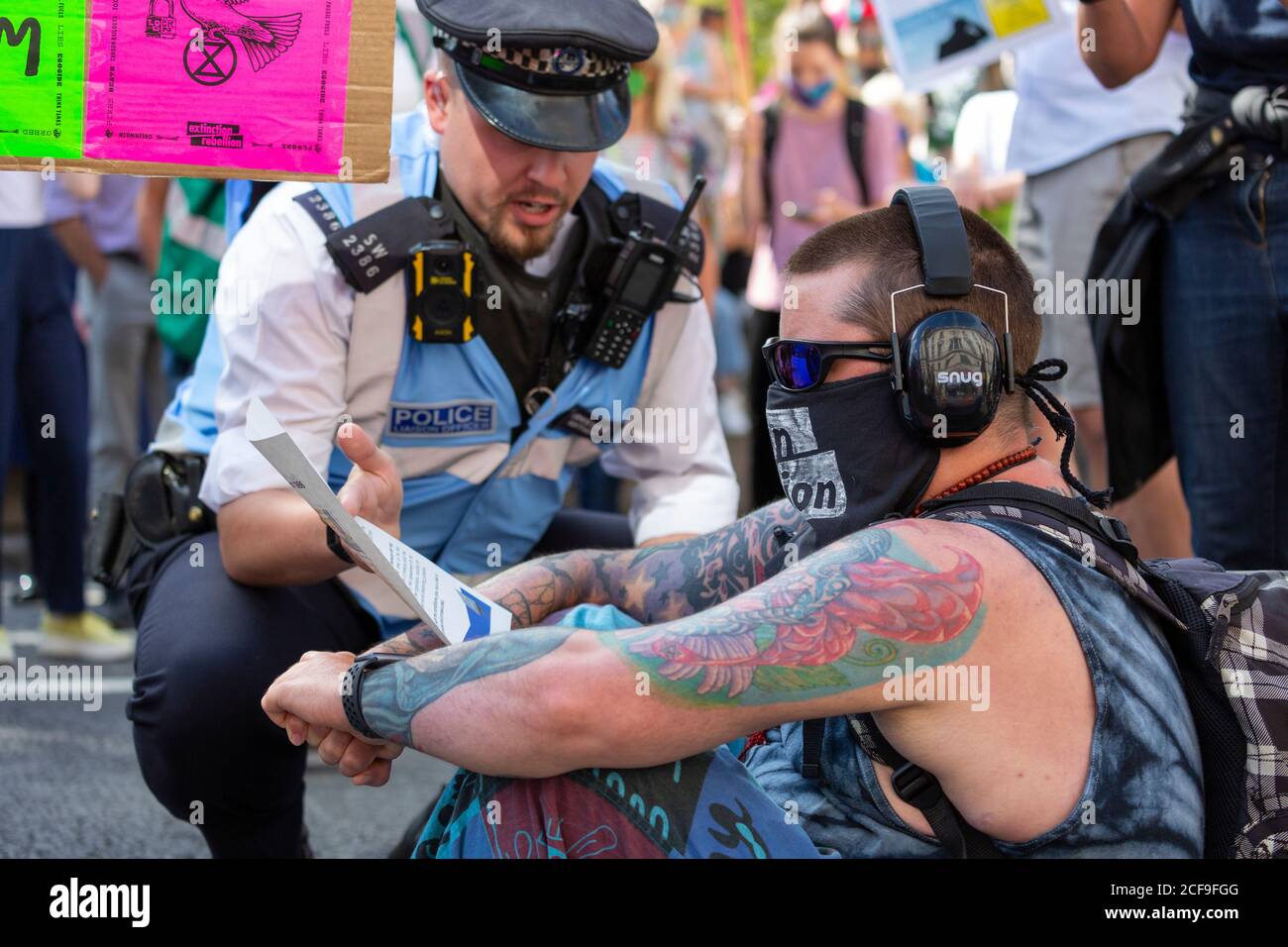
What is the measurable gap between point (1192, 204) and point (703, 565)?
128cm

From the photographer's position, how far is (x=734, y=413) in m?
9.84

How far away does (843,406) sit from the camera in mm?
2111

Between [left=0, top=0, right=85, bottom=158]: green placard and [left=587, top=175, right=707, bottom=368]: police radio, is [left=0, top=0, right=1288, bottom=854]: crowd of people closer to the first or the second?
[left=587, top=175, right=707, bottom=368]: police radio

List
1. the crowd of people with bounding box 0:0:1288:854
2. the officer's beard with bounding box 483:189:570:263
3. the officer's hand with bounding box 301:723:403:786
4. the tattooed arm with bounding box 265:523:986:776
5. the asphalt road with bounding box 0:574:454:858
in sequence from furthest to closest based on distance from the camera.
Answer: the asphalt road with bounding box 0:574:454:858 < the officer's beard with bounding box 483:189:570:263 < the crowd of people with bounding box 0:0:1288:854 < the officer's hand with bounding box 301:723:403:786 < the tattooed arm with bounding box 265:523:986:776

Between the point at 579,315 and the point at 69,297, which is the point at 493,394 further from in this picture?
the point at 69,297

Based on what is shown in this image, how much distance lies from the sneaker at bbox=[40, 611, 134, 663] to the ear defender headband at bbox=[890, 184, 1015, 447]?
12.9 feet

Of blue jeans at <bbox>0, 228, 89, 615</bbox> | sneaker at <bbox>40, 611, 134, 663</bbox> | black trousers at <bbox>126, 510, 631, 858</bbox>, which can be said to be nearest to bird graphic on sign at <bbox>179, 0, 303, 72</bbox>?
black trousers at <bbox>126, 510, 631, 858</bbox>

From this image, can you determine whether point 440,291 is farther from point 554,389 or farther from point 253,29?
point 253,29

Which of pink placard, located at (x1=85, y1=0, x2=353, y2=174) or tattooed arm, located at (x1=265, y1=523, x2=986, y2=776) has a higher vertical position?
pink placard, located at (x1=85, y1=0, x2=353, y2=174)

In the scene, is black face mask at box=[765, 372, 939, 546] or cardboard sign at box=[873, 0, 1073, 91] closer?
black face mask at box=[765, 372, 939, 546]

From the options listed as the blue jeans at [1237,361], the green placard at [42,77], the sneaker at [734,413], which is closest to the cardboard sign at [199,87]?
the green placard at [42,77]

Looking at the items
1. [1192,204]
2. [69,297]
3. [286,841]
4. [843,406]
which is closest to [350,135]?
[843,406]

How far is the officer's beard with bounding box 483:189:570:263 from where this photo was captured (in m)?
3.07

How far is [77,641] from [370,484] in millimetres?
3114
